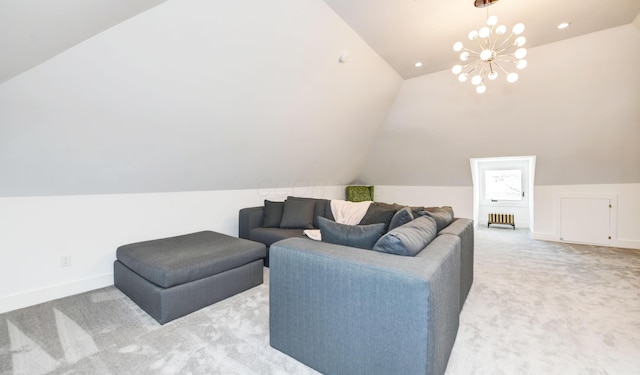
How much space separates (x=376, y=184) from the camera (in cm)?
693

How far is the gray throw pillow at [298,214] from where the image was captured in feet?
12.3

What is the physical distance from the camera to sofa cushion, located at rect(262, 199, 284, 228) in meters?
3.82

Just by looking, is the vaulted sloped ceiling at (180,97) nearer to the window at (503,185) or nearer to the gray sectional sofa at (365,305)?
the gray sectional sofa at (365,305)

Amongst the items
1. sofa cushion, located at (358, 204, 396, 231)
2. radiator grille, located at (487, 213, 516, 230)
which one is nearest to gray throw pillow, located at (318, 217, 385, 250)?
sofa cushion, located at (358, 204, 396, 231)

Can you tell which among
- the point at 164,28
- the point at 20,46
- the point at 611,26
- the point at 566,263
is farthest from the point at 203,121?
the point at 566,263

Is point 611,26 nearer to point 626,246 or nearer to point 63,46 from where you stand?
point 626,246

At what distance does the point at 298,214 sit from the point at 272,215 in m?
0.38

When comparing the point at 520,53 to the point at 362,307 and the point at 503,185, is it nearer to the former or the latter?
the point at 362,307

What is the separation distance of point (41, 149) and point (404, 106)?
4.86 metres

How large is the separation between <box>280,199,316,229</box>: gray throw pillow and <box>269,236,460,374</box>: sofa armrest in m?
1.97

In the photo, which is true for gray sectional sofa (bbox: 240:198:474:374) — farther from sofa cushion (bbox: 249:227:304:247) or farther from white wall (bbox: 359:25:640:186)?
white wall (bbox: 359:25:640:186)

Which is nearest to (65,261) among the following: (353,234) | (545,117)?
(353,234)

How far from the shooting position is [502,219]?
6.25m

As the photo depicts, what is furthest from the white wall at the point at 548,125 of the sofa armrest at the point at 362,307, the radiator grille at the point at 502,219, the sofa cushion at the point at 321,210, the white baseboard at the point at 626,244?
the sofa armrest at the point at 362,307
